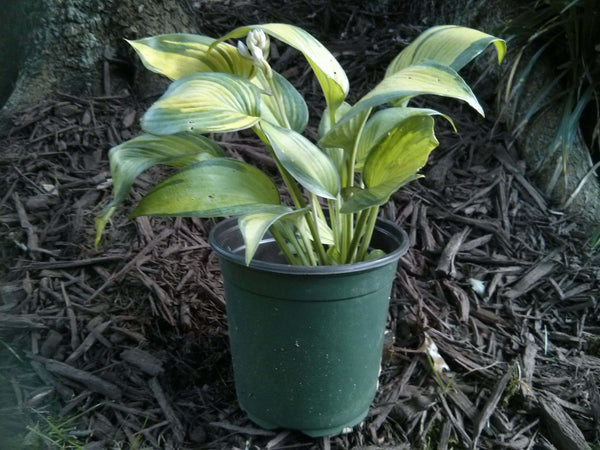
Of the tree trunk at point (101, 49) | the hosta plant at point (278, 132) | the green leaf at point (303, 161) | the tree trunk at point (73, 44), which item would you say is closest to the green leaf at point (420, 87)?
the hosta plant at point (278, 132)

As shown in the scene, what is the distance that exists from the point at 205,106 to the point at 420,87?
37cm

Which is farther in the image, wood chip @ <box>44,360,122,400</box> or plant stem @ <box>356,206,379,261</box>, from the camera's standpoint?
wood chip @ <box>44,360,122,400</box>

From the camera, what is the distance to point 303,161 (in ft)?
3.51

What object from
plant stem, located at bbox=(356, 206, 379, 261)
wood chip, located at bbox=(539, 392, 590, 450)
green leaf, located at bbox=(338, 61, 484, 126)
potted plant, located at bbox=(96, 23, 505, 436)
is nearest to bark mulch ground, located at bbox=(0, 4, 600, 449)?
wood chip, located at bbox=(539, 392, 590, 450)

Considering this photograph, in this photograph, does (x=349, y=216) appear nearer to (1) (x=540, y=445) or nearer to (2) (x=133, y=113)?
(1) (x=540, y=445)

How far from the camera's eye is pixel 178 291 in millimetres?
1646

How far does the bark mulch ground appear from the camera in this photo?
53.1 inches

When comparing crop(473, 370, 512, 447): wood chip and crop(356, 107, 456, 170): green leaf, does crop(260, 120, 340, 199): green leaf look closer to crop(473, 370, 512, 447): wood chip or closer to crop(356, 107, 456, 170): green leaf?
crop(356, 107, 456, 170): green leaf

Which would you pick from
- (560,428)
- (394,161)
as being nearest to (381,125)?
(394,161)

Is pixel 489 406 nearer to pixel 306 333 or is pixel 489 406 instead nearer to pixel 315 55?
pixel 306 333

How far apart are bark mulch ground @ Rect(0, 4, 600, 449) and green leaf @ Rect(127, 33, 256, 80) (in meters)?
0.69

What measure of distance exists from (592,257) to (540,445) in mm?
766

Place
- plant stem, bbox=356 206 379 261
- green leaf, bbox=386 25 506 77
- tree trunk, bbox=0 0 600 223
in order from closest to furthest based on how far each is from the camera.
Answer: green leaf, bbox=386 25 506 77 < plant stem, bbox=356 206 379 261 < tree trunk, bbox=0 0 600 223

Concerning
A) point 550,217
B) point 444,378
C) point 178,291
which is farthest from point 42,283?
point 550,217
